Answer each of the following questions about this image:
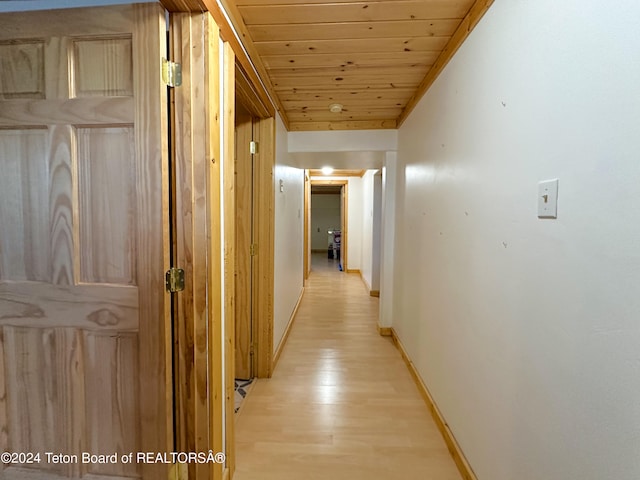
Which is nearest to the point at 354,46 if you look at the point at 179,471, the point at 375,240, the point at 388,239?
the point at 388,239

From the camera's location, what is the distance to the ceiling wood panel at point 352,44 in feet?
4.37

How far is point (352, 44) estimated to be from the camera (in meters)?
1.60

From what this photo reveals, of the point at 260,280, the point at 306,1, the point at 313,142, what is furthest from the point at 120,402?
the point at 313,142

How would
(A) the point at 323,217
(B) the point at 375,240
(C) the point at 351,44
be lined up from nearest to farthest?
(C) the point at 351,44
(B) the point at 375,240
(A) the point at 323,217

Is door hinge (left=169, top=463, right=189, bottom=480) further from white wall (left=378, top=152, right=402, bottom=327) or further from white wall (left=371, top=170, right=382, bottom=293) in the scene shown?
white wall (left=371, top=170, right=382, bottom=293)

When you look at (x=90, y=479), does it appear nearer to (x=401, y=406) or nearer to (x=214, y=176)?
(x=214, y=176)

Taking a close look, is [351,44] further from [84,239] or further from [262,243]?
[84,239]

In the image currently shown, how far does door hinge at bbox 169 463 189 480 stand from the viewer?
1.11m

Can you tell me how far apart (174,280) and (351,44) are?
154cm

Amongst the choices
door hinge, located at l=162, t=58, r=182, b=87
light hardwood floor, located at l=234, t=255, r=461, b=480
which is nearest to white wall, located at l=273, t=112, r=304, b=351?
light hardwood floor, located at l=234, t=255, r=461, b=480

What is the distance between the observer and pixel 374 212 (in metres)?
4.70

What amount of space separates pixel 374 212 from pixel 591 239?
158 inches

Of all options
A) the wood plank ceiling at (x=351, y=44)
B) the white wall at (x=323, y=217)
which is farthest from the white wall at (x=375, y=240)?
the white wall at (x=323, y=217)

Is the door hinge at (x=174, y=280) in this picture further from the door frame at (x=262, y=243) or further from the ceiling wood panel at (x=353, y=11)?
the ceiling wood panel at (x=353, y=11)
